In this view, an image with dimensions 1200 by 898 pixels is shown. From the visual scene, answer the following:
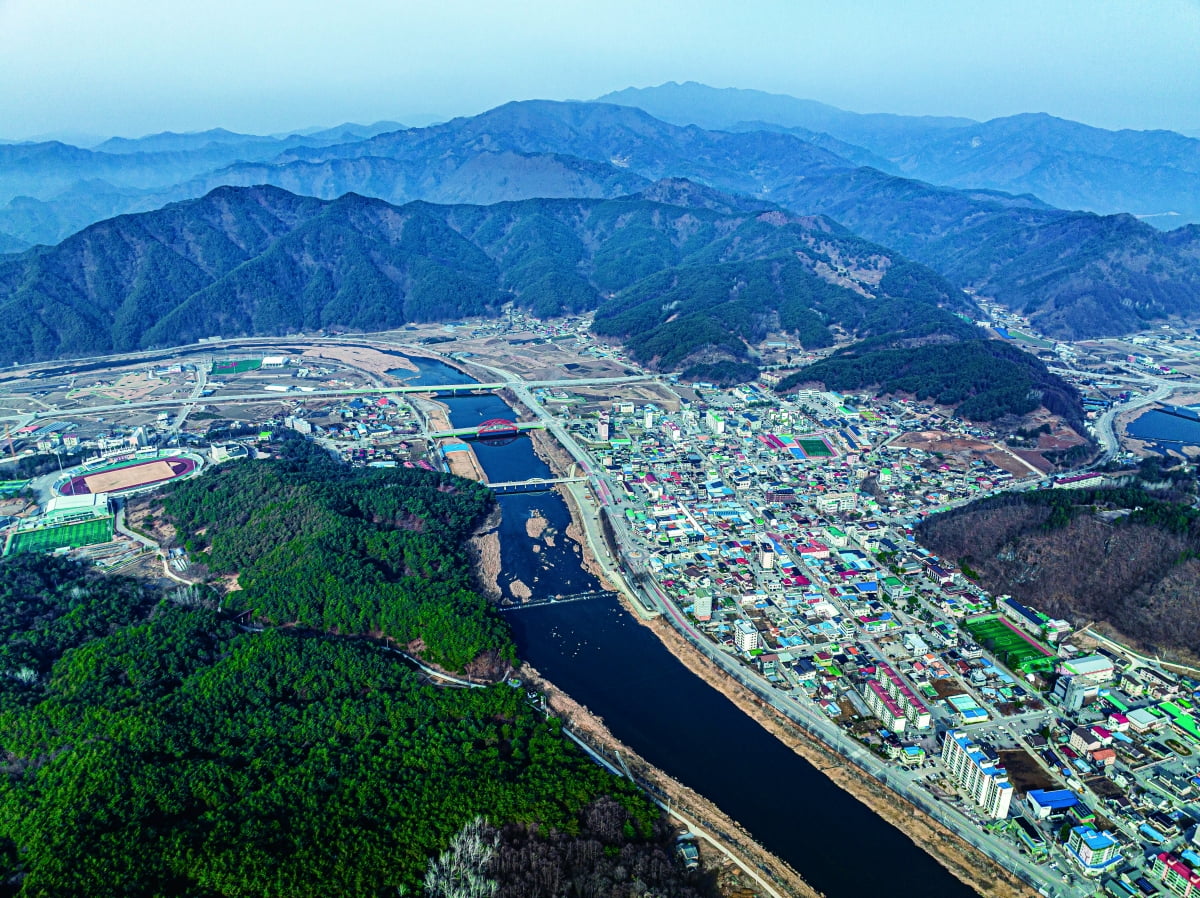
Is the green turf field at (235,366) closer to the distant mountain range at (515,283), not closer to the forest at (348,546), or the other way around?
the distant mountain range at (515,283)

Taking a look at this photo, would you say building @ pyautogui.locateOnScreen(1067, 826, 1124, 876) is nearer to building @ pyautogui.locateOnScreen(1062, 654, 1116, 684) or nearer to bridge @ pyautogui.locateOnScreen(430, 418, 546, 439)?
building @ pyautogui.locateOnScreen(1062, 654, 1116, 684)

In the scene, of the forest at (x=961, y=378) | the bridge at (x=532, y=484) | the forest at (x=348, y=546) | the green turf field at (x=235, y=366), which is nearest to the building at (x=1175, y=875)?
the forest at (x=348, y=546)

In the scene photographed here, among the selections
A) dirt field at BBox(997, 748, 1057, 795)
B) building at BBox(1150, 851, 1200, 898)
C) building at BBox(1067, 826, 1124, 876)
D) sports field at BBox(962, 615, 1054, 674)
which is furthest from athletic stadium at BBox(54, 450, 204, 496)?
building at BBox(1150, 851, 1200, 898)

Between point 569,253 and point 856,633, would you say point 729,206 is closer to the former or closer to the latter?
point 569,253

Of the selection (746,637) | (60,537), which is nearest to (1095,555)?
(746,637)

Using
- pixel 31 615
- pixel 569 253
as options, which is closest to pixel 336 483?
pixel 31 615
